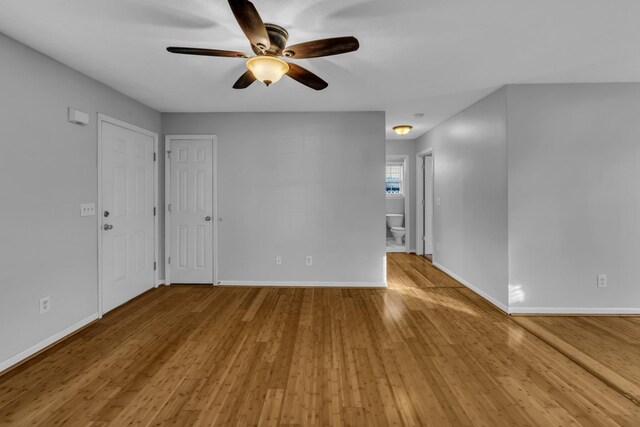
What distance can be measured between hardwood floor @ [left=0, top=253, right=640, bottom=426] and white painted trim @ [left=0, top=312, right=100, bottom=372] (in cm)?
9

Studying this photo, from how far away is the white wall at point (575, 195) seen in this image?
3.10 m

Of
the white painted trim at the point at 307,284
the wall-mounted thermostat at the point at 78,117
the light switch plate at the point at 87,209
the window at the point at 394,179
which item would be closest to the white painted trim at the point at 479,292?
the white painted trim at the point at 307,284

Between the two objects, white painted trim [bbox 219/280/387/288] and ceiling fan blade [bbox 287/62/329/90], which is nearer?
ceiling fan blade [bbox 287/62/329/90]

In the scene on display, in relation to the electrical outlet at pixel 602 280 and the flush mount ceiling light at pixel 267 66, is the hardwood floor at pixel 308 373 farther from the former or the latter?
the flush mount ceiling light at pixel 267 66

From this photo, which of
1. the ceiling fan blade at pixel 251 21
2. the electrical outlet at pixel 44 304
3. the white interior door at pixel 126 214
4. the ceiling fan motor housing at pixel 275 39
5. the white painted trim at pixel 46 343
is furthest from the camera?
the white interior door at pixel 126 214

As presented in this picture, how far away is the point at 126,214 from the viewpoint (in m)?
3.53

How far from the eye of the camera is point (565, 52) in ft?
8.09

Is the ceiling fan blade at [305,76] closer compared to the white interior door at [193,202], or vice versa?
the ceiling fan blade at [305,76]

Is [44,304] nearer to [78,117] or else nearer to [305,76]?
[78,117]

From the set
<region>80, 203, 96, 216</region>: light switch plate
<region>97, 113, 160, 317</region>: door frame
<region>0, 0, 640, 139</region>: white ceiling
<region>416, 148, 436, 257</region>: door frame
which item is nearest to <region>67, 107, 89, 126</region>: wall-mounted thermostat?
<region>97, 113, 160, 317</region>: door frame

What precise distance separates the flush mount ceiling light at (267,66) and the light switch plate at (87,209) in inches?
84.7

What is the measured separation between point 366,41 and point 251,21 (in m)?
1.02

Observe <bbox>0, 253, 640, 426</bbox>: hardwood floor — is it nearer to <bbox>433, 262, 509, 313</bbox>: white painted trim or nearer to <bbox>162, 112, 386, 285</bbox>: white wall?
<bbox>433, 262, 509, 313</bbox>: white painted trim

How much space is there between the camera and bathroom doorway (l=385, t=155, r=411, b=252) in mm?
6453
